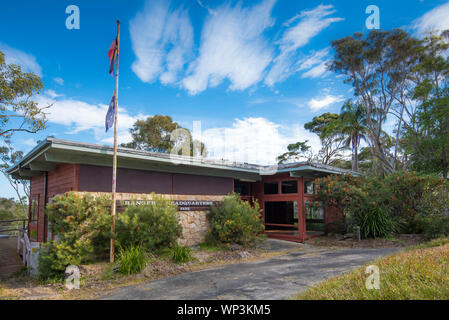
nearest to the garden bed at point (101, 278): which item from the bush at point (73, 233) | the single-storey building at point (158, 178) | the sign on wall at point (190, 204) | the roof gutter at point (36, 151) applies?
the bush at point (73, 233)

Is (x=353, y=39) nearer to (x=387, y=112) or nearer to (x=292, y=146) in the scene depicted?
(x=387, y=112)

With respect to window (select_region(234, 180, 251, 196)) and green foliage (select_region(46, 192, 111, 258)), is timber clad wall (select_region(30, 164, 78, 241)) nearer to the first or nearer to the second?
green foliage (select_region(46, 192, 111, 258))

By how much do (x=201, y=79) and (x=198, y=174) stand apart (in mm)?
11021

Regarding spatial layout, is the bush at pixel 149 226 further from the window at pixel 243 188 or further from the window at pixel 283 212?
the window at pixel 283 212

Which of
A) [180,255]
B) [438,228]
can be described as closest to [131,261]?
[180,255]

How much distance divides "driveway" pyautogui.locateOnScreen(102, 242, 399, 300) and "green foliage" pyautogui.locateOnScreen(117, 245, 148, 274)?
2.58 feet

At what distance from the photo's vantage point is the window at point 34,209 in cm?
1320

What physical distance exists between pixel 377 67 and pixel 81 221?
27.5m

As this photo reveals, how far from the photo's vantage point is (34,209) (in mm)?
13633

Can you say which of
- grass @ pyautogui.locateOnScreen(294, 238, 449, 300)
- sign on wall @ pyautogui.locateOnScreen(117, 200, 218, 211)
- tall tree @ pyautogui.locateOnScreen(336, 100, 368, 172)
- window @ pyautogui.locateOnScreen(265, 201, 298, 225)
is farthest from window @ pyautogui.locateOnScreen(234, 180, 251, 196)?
tall tree @ pyautogui.locateOnScreen(336, 100, 368, 172)

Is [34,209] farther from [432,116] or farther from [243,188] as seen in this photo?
[432,116]

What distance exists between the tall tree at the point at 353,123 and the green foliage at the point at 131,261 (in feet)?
71.9

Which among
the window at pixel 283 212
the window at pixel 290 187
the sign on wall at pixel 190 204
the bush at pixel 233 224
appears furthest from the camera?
the window at pixel 283 212
